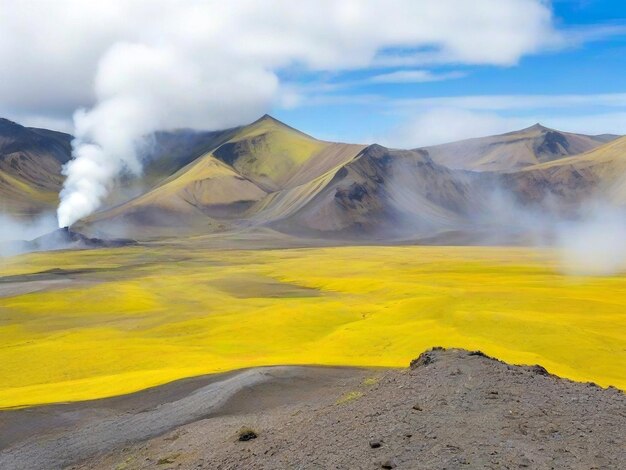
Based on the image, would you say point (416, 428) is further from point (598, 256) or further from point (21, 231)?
point (21, 231)

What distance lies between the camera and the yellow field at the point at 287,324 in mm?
28656

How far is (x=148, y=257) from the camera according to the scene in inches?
4368

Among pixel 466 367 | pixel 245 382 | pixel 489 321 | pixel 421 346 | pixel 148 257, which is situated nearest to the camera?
pixel 466 367

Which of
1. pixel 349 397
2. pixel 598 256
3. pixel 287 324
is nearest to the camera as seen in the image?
pixel 349 397

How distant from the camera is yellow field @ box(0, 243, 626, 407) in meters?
28.7

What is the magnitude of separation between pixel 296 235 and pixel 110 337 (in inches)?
5529

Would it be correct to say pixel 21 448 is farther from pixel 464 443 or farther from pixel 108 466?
pixel 464 443

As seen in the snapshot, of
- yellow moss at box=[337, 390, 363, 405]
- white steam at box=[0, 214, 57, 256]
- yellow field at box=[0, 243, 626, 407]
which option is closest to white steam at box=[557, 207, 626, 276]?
yellow field at box=[0, 243, 626, 407]

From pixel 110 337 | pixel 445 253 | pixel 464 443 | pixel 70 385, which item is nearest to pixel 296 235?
pixel 445 253

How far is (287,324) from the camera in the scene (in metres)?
41.4

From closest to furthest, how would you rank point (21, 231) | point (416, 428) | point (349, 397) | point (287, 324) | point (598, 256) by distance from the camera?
point (416, 428), point (349, 397), point (287, 324), point (598, 256), point (21, 231)

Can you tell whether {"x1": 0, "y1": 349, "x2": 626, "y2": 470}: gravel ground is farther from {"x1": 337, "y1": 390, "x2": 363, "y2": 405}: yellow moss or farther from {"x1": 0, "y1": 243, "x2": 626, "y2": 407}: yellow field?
{"x1": 0, "y1": 243, "x2": 626, "y2": 407}: yellow field

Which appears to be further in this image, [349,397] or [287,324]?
[287,324]

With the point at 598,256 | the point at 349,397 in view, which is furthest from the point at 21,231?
the point at 349,397
